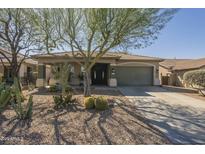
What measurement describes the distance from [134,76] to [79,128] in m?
21.0

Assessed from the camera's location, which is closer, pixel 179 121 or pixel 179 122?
pixel 179 122

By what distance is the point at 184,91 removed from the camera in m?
23.2

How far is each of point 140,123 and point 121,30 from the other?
4.95 metres

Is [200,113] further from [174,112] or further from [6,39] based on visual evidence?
[6,39]

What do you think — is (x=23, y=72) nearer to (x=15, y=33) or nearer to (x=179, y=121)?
(x=15, y=33)

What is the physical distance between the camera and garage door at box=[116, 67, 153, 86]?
96.0 feet

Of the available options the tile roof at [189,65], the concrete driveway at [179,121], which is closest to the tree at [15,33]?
the concrete driveway at [179,121]

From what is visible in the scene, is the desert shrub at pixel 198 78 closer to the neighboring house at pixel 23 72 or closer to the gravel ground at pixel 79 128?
the gravel ground at pixel 79 128

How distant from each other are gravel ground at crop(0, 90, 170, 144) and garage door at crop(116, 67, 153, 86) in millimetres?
17393

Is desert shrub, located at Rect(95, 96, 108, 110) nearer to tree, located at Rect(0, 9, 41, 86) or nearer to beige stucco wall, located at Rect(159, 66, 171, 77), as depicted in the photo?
tree, located at Rect(0, 9, 41, 86)

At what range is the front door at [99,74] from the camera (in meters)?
30.4

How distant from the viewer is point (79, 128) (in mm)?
8859

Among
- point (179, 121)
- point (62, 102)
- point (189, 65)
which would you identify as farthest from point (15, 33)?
point (189, 65)

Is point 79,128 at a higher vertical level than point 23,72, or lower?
lower
